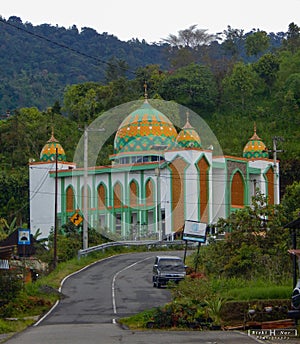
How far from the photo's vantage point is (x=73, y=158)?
8944 centimetres

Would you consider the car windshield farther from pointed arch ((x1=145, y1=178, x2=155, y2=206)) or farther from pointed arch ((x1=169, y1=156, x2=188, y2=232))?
pointed arch ((x1=145, y1=178, x2=155, y2=206))

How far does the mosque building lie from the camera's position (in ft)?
229

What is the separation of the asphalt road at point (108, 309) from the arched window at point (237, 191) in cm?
1474

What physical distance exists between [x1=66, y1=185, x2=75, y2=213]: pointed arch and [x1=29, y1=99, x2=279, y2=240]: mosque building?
0.13 ft

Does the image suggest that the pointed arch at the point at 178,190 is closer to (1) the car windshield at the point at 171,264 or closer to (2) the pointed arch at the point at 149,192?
(2) the pointed arch at the point at 149,192

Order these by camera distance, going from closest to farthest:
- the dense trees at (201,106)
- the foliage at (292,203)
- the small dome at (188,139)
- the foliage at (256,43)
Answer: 1. the foliage at (292,203)
2. the small dome at (188,139)
3. the dense trees at (201,106)
4. the foliage at (256,43)

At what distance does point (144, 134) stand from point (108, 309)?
42776 millimetres

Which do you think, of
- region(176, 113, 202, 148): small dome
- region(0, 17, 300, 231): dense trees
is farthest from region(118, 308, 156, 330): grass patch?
region(0, 17, 300, 231): dense trees

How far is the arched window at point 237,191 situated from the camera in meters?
72.8

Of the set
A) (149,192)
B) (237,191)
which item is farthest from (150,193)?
(237,191)

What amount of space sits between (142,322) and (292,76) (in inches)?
3254

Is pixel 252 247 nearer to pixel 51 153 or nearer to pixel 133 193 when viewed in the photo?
pixel 133 193

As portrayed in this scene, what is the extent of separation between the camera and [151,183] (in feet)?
235

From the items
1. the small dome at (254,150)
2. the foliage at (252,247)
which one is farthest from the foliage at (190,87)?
the foliage at (252,247)
